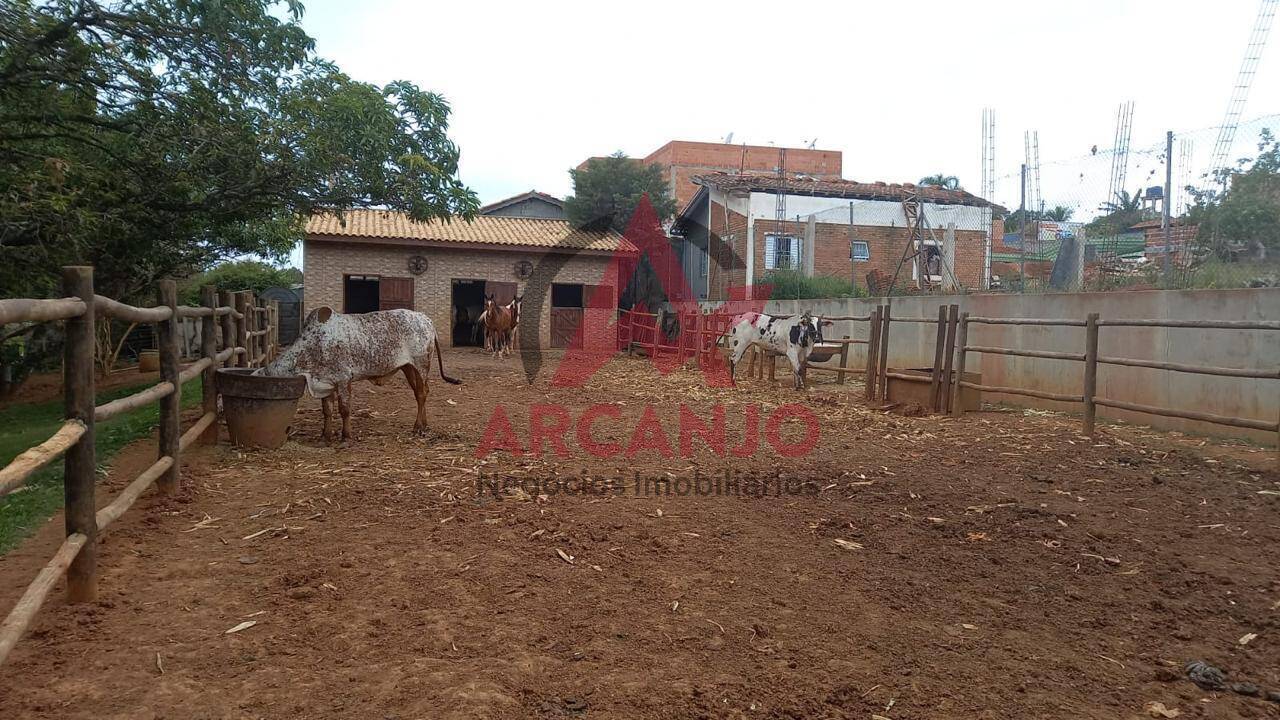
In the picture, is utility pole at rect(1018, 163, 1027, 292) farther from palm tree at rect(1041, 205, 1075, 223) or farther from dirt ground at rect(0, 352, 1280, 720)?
dirt ground at rect(0, 352, 1280, 720)

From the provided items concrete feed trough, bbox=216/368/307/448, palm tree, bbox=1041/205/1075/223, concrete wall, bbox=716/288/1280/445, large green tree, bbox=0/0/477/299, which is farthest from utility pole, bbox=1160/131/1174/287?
concrete feed trough, bbox=216/368/307/448

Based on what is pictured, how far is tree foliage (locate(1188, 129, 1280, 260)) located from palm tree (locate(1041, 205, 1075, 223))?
144 centimetres

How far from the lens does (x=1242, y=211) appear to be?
823cm

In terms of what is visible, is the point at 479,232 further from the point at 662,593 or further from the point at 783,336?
the point at 662,593

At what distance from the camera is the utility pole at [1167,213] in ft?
26.3

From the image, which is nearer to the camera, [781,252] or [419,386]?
[419,386]

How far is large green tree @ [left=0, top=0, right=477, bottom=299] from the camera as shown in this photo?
6.54m

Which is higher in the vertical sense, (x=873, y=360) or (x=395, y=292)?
(x=395, y=292)

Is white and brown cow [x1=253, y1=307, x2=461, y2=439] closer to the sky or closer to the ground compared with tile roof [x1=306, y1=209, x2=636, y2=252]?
closer to the ground

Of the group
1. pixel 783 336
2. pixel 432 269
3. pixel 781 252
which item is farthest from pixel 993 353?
pixel 432 269

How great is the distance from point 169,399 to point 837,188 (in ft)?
73.3

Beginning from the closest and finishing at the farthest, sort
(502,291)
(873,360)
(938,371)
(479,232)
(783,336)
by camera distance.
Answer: (938,371), (873,360), (783,336), (502,291), (479,232)

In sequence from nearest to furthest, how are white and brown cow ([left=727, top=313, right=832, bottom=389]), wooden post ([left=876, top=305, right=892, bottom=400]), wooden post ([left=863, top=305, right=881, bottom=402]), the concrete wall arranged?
the concrete wall, wooden post ([left=876, top=305, right=892, bottom=400]), wooden post ([left=863, top=305, right=881, bottom=402]), white and brown cow ([left=727, top=313, right=832, bottom=389])

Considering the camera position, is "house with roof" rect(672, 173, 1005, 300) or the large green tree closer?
the large green tree
